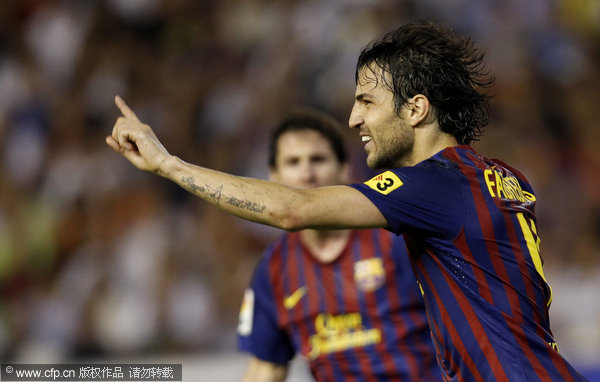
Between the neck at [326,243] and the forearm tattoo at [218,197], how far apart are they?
5.40 ft

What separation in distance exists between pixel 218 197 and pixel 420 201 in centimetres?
69

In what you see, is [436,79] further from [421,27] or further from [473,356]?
A: [473,356]

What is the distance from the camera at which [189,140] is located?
27.1 ft

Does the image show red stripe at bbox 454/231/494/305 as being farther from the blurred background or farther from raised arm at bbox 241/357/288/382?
the blurred background

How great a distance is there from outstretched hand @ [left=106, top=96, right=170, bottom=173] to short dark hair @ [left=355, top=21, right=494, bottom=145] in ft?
2.84

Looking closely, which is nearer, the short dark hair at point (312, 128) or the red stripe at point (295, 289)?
the red stripe at point (295, 289)

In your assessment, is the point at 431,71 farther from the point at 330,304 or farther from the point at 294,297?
the point at 294,297

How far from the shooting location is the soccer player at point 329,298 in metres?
4.00

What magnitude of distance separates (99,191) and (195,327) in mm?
1703

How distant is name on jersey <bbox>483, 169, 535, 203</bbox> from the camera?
2770mm

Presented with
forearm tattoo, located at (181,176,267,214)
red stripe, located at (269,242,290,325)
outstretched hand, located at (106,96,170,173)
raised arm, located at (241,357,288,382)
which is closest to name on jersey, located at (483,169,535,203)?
forearm tattoo, located at (181,176,267,214)

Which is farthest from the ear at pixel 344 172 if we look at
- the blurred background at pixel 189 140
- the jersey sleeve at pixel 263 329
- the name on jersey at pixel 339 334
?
the blurred background at pixel 189 140

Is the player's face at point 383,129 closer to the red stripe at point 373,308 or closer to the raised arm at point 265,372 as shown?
the red stripe at point 373,308

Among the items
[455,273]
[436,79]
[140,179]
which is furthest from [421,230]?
[140,179]
